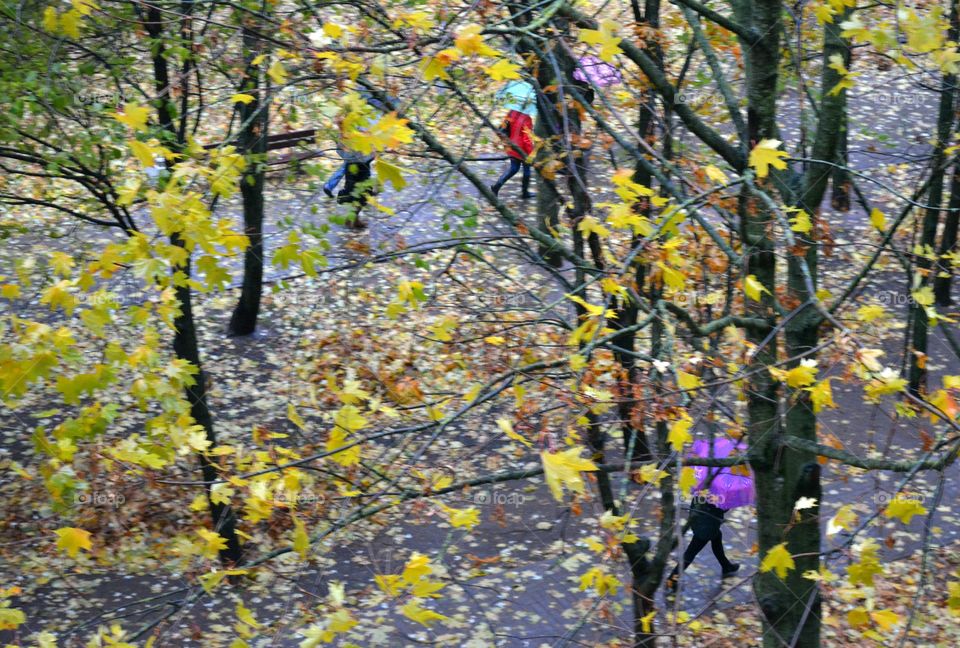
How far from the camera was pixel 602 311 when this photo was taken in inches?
Result: 150

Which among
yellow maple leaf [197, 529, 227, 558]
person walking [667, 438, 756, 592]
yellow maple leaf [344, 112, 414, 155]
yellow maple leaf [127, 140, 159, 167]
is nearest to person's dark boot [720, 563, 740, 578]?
person walking [667, 438, 756, 592]

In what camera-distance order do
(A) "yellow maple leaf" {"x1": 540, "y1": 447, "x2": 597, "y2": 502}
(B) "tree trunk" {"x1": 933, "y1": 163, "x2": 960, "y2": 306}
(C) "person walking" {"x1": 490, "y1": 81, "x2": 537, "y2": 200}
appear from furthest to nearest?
(B) "tree trunk" {"x1": 933, "y1": 163, "x2": 960, "y2": 306} < (C) "person walking" {"x1": 490, "y1": 81, "x2": 537, "y2": 200} < (A) "yellow maple leaf" {"x1": 540, "y1": 447, "x2": 597, "y2": 502}

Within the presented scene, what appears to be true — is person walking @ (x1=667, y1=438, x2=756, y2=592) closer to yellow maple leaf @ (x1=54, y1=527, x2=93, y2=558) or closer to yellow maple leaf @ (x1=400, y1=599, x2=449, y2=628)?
yellow maple leaf @ (x1=400, y1=599, x2=449, y2=628)

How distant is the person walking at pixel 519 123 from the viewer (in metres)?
6.12

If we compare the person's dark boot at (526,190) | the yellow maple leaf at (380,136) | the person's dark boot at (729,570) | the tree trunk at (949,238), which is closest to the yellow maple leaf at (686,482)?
the yellow maple leaf at (380,136)

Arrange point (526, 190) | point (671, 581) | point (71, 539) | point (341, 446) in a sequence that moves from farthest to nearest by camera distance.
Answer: point (526, 190) → point (671, 581) → point (341, 446) → point (71, 539)

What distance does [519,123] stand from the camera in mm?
9680

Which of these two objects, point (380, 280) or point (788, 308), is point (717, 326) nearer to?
point (788, 308)

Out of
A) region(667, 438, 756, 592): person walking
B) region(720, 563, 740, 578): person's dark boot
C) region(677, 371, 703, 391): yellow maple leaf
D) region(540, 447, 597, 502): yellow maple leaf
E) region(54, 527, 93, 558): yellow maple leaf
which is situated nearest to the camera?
region(540, 447, 597, 502): yellow maple leaf

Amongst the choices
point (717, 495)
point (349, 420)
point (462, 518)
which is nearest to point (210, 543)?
point (349, 420)

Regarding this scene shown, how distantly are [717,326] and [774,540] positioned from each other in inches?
57.7

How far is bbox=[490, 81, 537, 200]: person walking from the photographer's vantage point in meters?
6.12

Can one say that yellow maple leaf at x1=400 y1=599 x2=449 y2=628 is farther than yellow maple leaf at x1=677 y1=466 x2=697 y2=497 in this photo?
No

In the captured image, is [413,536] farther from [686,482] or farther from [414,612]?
[414,612]
